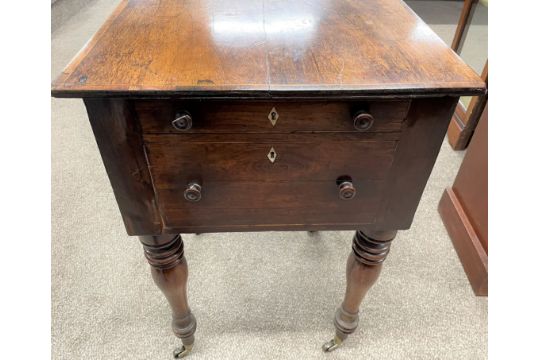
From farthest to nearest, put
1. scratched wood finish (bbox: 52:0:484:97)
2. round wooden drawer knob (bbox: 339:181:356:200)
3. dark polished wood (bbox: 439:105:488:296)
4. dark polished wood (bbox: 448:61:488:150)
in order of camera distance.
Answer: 1. dark polished wood (bbox: 448:61:488:150)
2. dark polished wood (bbox: 439:105:488:296)
3. round wooden drawer knob (bbox: 339:181:356:200)
4. scratched wood finish (bbox: 52:0:484:97)

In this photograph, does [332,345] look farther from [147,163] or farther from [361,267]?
[147,163]

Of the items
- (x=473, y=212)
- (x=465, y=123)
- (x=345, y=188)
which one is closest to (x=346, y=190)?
(x=345, y=188)

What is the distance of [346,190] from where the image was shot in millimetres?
674

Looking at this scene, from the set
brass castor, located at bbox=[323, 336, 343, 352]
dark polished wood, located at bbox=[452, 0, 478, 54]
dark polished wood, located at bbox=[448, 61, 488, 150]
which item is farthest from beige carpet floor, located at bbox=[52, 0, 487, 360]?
dark polished wood, located at bbox=[452, 0, 478, 54]

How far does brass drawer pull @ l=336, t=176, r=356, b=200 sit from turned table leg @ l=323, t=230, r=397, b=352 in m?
0.17

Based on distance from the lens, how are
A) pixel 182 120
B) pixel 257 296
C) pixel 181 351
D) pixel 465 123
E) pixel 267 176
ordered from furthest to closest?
pixel 465 123 → pixel 257 296 → pixel 181 351 → pixel 267 176 → pixel 182 120

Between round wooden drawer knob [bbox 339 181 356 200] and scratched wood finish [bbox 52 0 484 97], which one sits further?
round wooden drawer knob [bbox 339 181 356 200]

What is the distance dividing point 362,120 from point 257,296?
81 centimetres

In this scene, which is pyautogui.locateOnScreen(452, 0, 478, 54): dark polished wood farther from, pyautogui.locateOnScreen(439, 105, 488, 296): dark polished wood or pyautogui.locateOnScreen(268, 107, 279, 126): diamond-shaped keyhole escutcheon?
pyautogui.locateOnScreen(268, 107, 279, 126): diamond-shaped keyhole escutcheon

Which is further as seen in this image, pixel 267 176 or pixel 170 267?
pixel 170 267

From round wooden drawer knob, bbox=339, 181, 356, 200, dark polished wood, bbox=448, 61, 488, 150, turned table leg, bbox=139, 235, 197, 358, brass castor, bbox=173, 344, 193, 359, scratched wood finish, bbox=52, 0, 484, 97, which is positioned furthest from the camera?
dark polished wood, bbox=448, 61, 488, 150

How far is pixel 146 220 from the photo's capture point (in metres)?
0.74

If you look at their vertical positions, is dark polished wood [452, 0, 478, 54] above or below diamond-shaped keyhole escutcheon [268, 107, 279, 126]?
below

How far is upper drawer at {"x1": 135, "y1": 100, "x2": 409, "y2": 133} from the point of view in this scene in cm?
59
